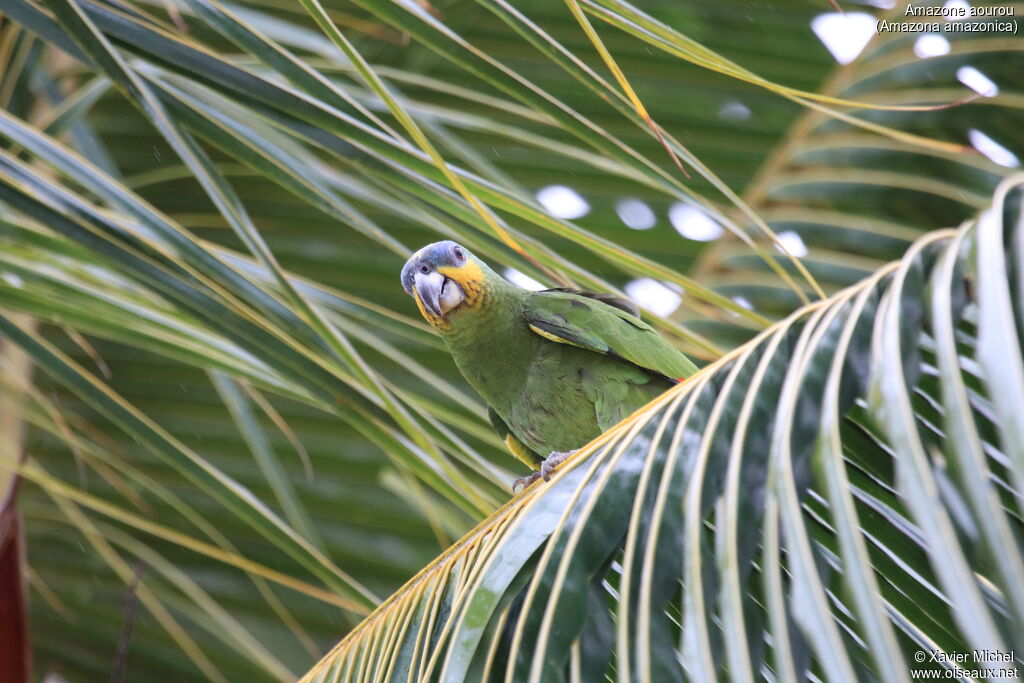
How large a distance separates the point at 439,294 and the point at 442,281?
31 millimetres

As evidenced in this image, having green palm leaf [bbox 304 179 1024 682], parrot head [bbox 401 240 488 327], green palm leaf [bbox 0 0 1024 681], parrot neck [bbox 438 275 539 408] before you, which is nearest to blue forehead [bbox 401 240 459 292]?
parrot head [bbox 401 240 488 327]

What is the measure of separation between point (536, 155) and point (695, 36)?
53 centimetres

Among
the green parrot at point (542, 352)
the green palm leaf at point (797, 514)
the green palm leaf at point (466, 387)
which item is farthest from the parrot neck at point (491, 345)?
the green palm leaf at point (797, 514)

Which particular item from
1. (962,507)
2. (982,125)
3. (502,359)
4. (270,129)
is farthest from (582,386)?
(962,507)

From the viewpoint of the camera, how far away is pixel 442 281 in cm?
207

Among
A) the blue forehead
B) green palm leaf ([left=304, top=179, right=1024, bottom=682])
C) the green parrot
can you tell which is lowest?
green palm leaf ([left=304, top=179, right=1024, bottom=682])

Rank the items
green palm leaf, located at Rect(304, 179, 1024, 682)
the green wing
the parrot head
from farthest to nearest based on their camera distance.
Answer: the parrot head → the green wing → green palm leaf, located at Rect(304, 179, 1024, 682)

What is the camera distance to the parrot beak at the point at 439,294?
206 cm

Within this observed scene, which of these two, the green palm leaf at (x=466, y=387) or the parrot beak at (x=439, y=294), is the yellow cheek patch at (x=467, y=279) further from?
the green palm leaf at (x=466, y=387)

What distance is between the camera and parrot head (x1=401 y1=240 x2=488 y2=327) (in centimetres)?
206

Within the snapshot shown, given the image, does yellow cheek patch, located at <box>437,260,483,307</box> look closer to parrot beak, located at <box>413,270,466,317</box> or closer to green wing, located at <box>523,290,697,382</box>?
parrot beak, located at <box>413,270,466,317</box>

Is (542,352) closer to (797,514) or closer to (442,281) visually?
(442,281)

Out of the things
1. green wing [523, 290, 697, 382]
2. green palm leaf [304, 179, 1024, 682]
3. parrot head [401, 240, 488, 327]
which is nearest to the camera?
green palm leaf [304, 179, 1024, 682]

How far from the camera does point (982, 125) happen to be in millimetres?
2365
